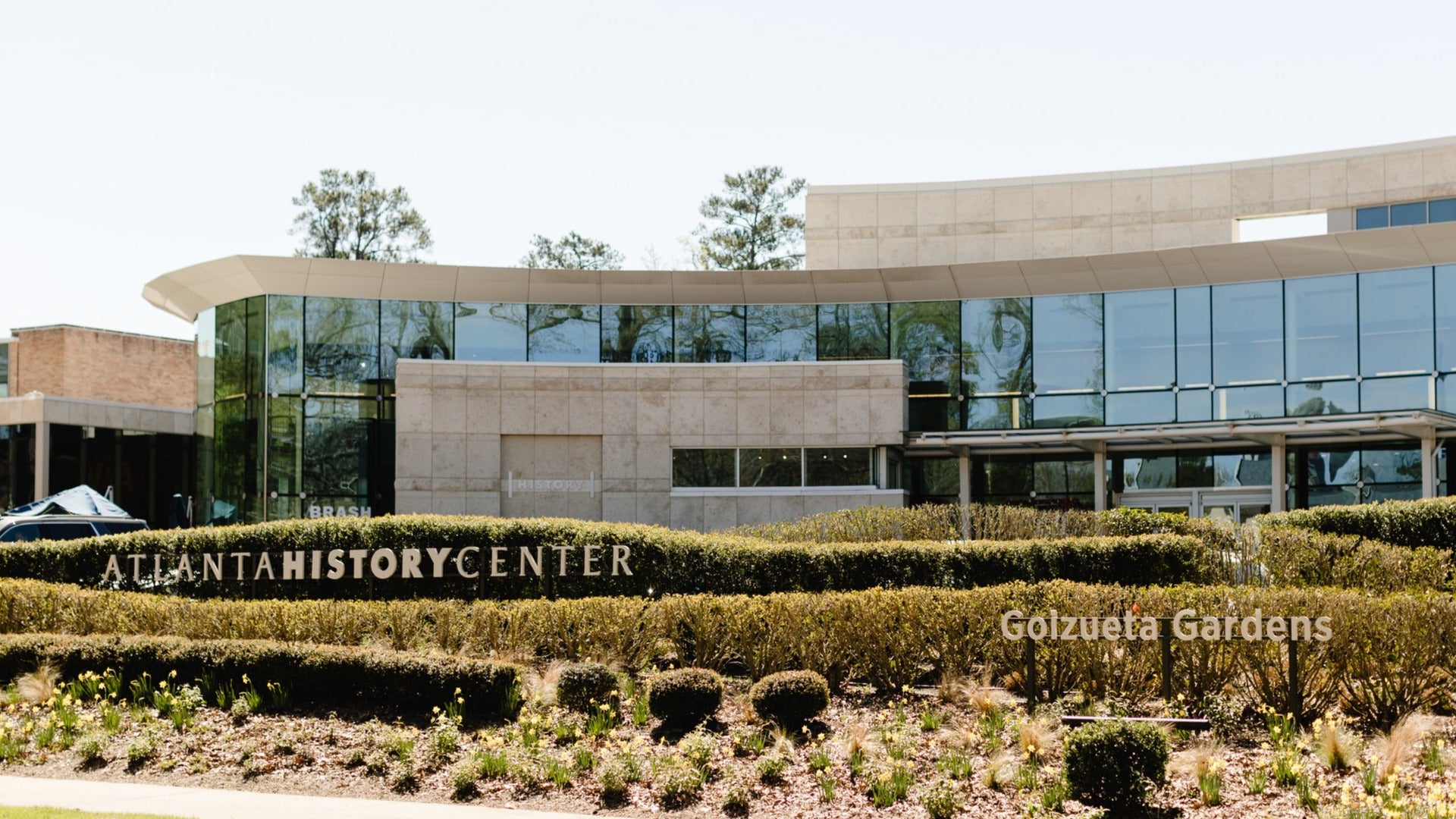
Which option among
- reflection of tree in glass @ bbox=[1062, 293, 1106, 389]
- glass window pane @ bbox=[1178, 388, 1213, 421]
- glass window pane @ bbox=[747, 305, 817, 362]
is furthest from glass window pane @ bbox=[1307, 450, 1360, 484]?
glass window pane @ bbox=[747, 305, 817, 362]

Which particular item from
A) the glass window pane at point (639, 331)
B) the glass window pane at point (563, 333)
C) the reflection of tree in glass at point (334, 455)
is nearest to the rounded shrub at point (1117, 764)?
the glass window pane at point (639, 331)

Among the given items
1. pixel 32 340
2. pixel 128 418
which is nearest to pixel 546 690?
pixel 128 418

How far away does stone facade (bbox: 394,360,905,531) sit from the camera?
3069 centimetres

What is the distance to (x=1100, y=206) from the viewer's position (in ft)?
118

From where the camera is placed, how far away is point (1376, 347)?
28578mm

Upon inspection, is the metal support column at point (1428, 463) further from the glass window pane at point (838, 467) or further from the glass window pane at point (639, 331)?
the glass window pane at point (639, 331)

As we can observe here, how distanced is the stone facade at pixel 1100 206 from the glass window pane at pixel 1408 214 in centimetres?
20

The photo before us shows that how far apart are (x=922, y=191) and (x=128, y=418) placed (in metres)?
24.4

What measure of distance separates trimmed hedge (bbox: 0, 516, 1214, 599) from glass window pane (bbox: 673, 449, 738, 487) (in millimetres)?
13594

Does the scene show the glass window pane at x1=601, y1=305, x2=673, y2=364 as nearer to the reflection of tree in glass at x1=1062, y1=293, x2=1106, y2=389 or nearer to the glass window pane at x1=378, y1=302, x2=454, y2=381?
the glass window pane at x1=378, y1=302, x2=454, y2=381

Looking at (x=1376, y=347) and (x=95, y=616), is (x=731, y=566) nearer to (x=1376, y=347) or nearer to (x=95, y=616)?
(x=95, y=616)

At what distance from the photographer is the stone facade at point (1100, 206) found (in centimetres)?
3406

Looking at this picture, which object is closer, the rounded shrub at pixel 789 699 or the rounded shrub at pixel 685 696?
the rounded shrub at pixel 789 699

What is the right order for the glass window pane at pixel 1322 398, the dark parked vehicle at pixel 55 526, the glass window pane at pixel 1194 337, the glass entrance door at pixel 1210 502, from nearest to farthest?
1. the dark parked vehicle at pixel 55 526
2. the glass window pane at pixel 1322 398
3. the glass entrance door at pixel 1210 502
4. the glass window pane at pixel 1194 337
